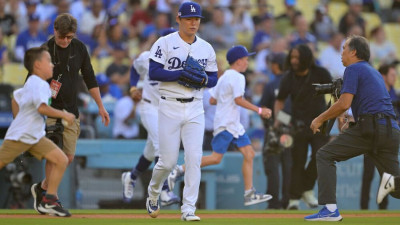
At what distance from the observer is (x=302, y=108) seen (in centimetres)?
1259

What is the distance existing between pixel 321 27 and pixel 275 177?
8.40 meters

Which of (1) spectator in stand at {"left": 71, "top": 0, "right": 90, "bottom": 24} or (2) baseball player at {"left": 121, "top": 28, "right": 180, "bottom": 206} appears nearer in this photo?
(2) baseball player at {"left": 121, "top": 28, "right": 180, "bottom": 206}

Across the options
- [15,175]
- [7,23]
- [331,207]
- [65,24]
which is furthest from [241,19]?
[331,207]

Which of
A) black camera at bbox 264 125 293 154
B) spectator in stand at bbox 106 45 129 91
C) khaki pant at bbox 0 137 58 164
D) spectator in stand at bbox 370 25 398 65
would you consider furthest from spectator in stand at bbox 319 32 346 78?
khaki pant at bbox 0 137 58 164

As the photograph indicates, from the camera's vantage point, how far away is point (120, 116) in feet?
50.3

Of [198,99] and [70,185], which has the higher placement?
[198,99]

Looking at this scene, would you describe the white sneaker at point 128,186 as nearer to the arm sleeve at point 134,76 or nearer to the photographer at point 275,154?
the arm sleeve at point 134,76

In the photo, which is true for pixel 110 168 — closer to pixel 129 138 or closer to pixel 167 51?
pixel 129 138

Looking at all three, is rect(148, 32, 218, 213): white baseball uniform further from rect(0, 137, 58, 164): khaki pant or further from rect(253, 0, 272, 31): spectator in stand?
rect(253, 0, 272, 31): spectator in stand

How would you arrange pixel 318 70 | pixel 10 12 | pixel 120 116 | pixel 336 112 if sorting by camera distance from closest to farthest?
pixel 336 112 → pixel 318 70 → pixel 120 116 → pixel 10 12

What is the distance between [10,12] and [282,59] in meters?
6.60

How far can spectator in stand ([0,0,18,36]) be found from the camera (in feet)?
57.8

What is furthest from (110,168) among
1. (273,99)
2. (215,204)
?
(273,99)

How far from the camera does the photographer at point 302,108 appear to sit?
12406 millimetres
